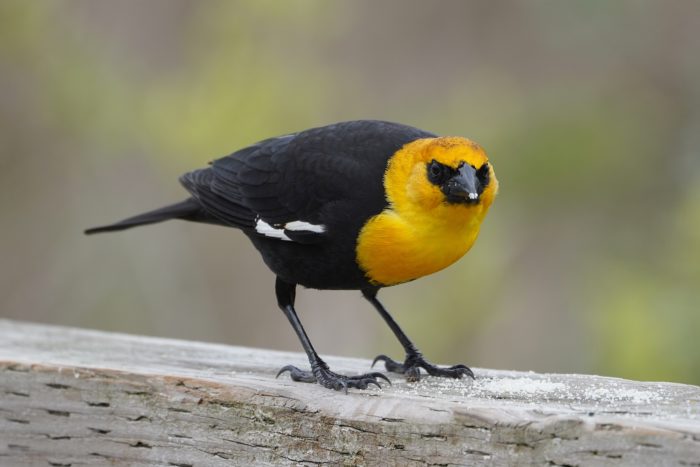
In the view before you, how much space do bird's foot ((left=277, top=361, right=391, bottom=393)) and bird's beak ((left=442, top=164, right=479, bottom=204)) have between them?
2.16 ft

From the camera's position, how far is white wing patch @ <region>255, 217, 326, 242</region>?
3.68m

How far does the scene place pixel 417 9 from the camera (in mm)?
7723

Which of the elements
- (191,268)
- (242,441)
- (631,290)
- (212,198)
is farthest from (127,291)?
(242,441)

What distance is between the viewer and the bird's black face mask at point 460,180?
11.0 feet

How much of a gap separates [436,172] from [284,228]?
0.68 metres

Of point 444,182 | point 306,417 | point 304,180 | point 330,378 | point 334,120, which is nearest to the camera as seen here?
point 306,417

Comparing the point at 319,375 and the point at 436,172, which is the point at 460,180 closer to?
the point at 436,172

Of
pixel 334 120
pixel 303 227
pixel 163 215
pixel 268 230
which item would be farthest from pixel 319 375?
pixel 334 120

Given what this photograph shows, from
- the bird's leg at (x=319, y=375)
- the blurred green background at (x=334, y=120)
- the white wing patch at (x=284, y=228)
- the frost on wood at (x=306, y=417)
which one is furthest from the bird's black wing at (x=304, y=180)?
the blurred green background at (x=334, y=120)

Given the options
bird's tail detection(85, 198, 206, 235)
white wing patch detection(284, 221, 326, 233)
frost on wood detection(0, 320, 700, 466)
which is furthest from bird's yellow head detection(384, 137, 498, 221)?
bird's tail detection(85, 198, 206, 235)

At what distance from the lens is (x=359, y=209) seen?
140 inches

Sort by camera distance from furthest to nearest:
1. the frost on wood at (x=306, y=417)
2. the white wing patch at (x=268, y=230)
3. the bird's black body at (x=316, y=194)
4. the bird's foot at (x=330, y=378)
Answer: the white wing patch at (x=268, y=230), the bird's black body at (x=316, y=194), the bird's foot at (x=330, y=378), the frost on wood at (x=306, y=417)

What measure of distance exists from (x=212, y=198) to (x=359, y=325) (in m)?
2.69

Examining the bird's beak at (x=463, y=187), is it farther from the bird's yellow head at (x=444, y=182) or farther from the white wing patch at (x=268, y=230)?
the white wing patch at (x=268, y=230)
